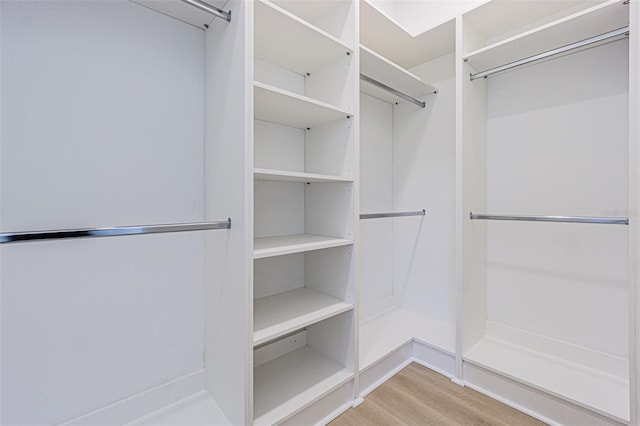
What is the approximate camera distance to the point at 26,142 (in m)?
1.04

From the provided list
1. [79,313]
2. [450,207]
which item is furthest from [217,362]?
[450,207]

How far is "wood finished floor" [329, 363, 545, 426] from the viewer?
1466mm

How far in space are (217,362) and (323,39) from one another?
162 cm

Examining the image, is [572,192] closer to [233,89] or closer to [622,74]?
[622,74]

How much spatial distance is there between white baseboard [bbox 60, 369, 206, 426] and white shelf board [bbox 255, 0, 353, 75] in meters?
1.66

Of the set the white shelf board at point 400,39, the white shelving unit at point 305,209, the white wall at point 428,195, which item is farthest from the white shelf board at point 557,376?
the white shelf board at point 400,39

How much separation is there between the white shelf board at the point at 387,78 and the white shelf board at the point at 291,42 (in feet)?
0.78

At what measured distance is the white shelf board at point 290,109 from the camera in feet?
4.13

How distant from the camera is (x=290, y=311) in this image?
1480 mm

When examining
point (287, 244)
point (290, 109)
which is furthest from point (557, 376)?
point (290, 109)

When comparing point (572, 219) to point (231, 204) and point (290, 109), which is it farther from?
point (231, 204)

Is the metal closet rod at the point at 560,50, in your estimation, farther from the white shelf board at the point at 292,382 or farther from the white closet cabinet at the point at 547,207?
the white shelf board at the point at 292,382

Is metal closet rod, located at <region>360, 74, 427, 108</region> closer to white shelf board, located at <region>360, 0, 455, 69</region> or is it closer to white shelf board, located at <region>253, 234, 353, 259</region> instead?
white shelf board, located at <region>360, 0, 455, 69</region>

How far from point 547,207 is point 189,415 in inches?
89.6
